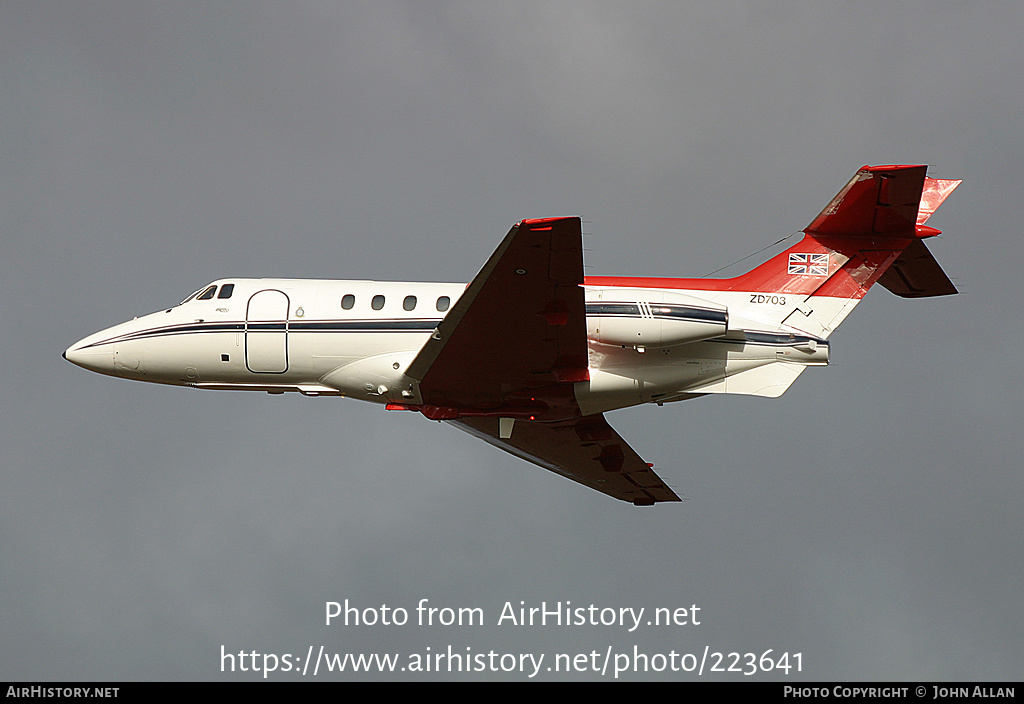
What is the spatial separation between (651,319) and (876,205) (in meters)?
5.91

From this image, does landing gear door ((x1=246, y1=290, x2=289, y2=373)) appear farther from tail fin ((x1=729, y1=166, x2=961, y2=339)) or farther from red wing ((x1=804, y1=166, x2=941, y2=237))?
red wing ((x1=804, y1=166, x2=941, y2=237))

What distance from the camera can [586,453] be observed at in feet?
99.0

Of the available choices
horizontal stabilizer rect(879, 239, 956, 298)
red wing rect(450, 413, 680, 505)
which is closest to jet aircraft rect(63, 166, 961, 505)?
horizontal stabilizer rect(879, 239, 956, 298)

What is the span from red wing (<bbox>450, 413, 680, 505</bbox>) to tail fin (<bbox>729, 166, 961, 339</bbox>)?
532cm

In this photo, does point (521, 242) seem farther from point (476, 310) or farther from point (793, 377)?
point (793, 377)

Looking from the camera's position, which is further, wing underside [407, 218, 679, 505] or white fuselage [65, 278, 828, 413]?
white fuselage [65, 278, 828, 413]

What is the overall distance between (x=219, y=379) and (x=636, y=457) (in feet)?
35.8

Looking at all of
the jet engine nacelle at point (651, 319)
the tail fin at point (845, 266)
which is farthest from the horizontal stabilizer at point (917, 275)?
the jet engine nacelle at point (651, 319)

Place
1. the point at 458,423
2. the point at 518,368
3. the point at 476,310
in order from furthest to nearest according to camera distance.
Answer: the point at 458,423 < the point at 518,368 < the point at 476,310

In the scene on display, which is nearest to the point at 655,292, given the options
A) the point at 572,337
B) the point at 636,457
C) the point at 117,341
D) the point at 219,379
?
the point at 572,337

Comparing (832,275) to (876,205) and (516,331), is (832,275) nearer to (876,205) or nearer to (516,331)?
(876,205)

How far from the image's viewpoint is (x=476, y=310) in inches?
895

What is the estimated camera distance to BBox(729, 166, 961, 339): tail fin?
2533 cm

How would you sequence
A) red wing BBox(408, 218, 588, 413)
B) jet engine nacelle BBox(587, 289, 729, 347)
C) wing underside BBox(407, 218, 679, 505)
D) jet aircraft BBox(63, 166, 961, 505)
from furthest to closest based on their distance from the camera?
1. jet aircraft BBox(63, 166, 961, 505)
2. jet engine nacelle BBox(587, 289, 729, 347)
3. wing underside BBox(407, 218, 679, 505)
4. red wing BBox(408, 218, 588, 413)
